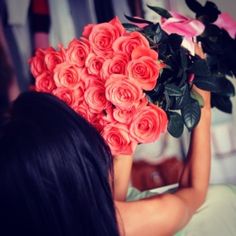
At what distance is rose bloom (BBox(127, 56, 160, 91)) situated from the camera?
0.63 meters

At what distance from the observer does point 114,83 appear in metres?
0.63

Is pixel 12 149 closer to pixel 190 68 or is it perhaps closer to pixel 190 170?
pixel 190 68

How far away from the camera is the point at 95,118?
0.68 meters

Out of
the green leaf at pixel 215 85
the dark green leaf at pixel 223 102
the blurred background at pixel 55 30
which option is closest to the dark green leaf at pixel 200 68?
the green leaf at pixel 215 85

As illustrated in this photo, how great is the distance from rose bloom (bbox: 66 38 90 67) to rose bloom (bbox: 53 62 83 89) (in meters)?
0.01

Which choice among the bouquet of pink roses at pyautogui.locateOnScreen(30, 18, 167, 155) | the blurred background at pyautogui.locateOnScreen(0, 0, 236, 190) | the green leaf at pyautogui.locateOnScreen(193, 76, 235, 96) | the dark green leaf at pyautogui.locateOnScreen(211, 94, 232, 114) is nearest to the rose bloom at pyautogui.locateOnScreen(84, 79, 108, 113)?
the bouquet of pink roses at pyautogui.locateOnScreen(30, 18, 167, 155)

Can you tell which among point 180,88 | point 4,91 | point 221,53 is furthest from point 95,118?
point 4,91

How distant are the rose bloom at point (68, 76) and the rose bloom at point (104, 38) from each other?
5cm

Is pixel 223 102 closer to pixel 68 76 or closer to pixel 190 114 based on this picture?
pixel 190 114

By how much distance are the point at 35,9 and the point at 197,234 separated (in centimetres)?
87

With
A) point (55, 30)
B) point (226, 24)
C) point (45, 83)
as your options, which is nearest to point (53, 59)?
point (45, 83)

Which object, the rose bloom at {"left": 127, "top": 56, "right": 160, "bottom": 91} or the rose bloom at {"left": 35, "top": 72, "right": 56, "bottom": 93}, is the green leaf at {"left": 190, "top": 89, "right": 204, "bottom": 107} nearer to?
the rose bloom at {"left": 127, "top": 56, "right": 160, "bottom": 91}

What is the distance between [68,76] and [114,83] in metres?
0.10

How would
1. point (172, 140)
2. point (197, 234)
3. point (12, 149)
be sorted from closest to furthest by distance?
Answer: point (12, 149)
point (197, 234)
point (172, 140)
